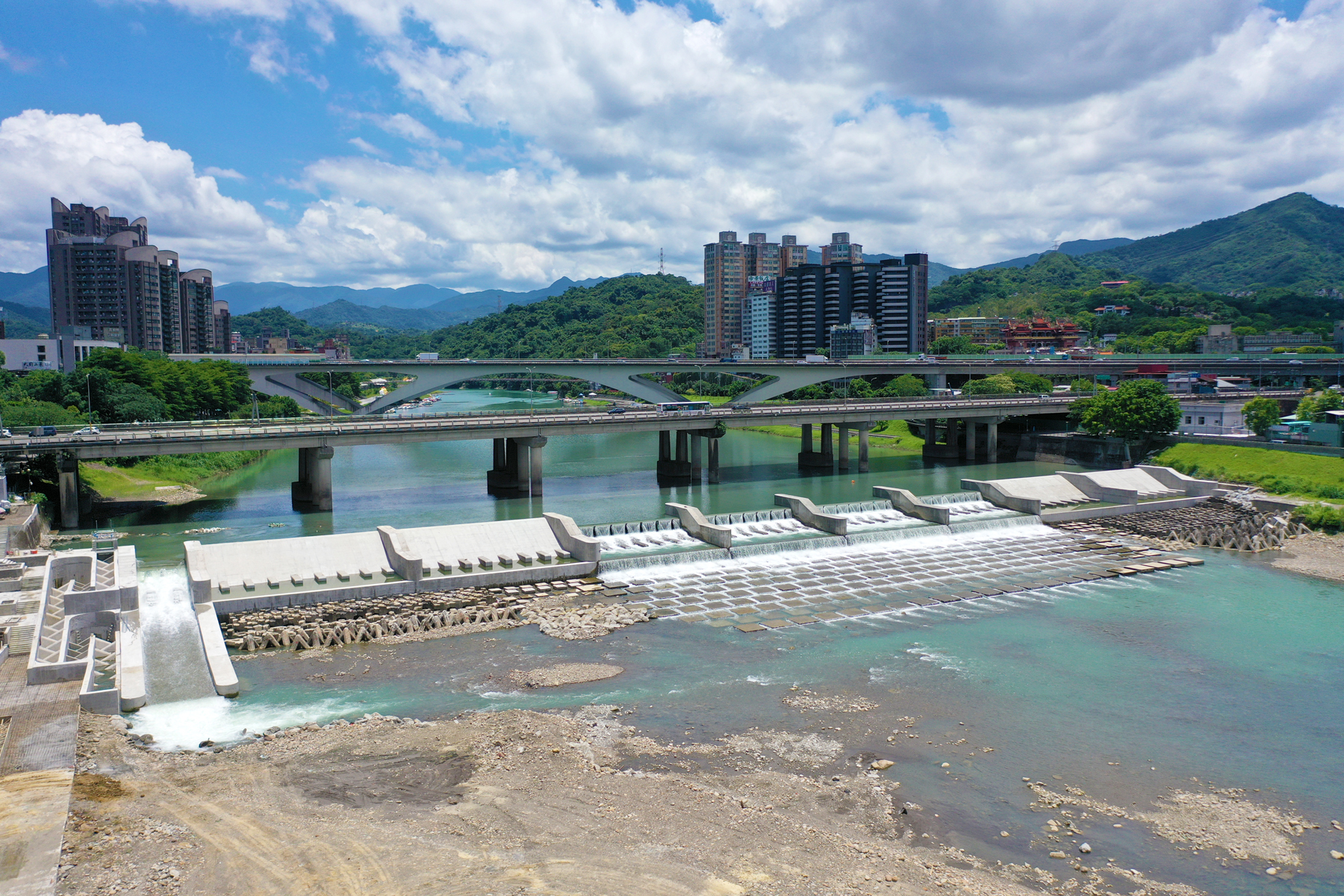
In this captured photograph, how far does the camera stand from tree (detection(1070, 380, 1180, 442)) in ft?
212

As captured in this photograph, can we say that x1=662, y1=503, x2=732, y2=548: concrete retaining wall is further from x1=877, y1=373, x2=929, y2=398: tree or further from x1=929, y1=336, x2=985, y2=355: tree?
x1=929, y1=336, x2=985, y2=355: tree

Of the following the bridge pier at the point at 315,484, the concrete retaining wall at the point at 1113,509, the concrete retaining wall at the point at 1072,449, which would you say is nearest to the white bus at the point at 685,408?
the bridge pier at the point at 315,484

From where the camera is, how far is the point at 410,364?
3698 inches

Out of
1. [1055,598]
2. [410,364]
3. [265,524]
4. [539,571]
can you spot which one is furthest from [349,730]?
[410,364]

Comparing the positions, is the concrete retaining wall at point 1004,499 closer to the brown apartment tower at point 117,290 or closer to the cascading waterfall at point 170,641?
the cascading waterfall at point 170,641

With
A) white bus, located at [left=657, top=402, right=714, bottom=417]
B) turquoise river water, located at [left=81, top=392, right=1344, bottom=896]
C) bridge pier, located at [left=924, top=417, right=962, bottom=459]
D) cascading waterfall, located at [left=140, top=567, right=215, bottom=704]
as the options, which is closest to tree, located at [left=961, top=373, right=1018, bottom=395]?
bridge pier, located at [left=924, top=417, right=962, bottom=459]

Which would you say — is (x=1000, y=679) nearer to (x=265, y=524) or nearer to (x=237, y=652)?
(x=237, y=652)

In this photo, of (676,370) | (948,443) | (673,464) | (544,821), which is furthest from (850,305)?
(544,821)

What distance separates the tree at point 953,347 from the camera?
155 metres

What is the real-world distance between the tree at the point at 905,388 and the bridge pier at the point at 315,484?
67.9m

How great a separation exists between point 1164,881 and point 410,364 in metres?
88.5

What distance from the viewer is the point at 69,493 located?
147 feet

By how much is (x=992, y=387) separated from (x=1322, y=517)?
168 ft

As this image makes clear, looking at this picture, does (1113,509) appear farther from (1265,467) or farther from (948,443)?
(948,443)
